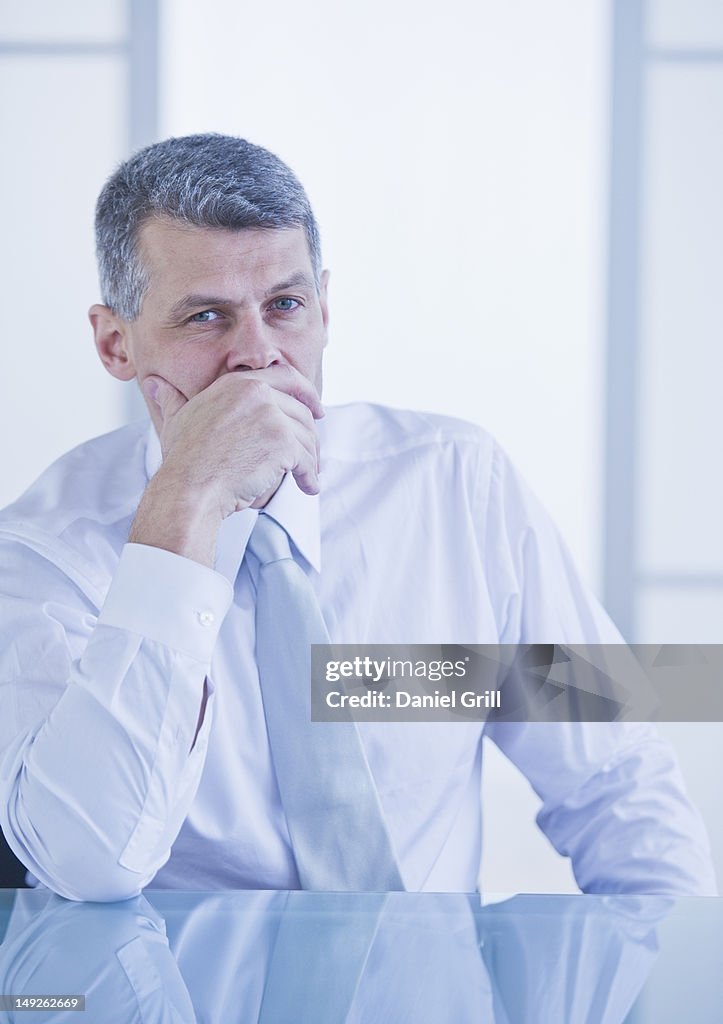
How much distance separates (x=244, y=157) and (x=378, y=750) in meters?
0.69

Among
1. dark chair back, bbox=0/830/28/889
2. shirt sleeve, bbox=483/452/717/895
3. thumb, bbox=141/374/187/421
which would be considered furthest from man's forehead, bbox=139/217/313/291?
dark chair back, bbox=0/830/28/889

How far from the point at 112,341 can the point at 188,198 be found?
196 millimetres

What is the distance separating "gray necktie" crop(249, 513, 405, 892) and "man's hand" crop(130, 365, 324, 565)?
0.10 metres

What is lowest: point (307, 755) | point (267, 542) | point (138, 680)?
point (307, 755)

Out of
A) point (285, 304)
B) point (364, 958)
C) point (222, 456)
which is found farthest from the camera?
point (285, 304)

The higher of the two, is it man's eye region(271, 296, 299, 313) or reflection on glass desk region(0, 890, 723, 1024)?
man's eye region(271, 296, 299, 313)

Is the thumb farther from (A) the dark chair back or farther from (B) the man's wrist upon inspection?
(A) the dark chair back

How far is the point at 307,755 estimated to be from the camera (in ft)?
3.57

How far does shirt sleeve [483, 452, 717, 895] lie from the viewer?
1123mm

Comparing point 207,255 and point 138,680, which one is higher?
point 207,255

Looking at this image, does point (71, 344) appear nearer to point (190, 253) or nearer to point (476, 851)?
point (190, 253)

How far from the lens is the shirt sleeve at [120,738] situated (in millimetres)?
919

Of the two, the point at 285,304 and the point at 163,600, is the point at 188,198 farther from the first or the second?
the point at 163,600

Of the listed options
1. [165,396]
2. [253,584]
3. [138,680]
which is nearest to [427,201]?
[165,396]
